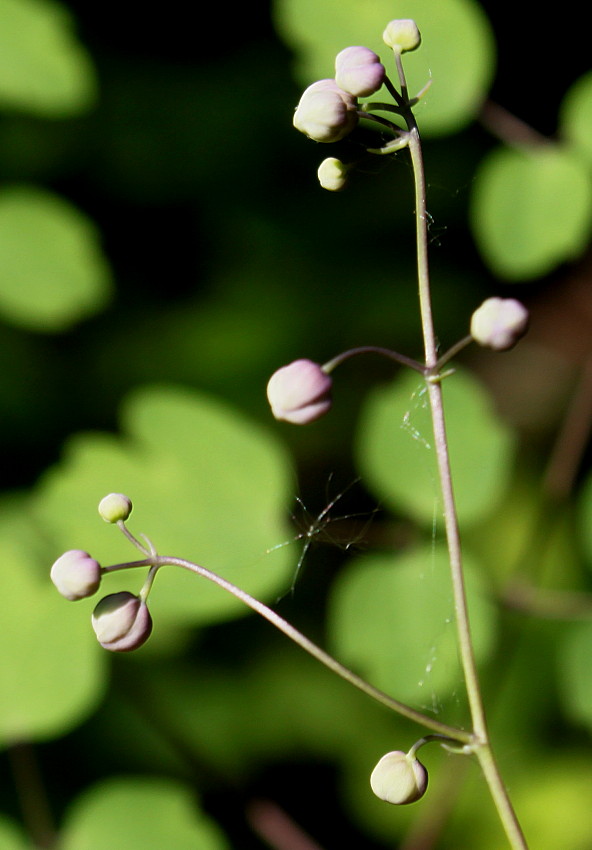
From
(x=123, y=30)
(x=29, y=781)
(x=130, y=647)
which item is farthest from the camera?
(x=123, y=30)

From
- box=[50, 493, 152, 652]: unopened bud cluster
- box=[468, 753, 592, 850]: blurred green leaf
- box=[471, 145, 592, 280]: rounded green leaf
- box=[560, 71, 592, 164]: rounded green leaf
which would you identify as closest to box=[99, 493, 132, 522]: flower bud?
box=[50, 493, 152, 652]: unopened bud cluster

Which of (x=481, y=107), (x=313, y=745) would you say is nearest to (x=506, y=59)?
(x=481, y=107)

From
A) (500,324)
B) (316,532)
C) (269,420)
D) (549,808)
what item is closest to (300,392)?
(500,324)

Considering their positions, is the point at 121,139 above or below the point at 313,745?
above

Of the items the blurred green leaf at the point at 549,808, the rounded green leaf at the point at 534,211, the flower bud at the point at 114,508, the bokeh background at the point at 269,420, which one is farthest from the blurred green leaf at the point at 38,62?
the blurred green leaf at the point at 549,808

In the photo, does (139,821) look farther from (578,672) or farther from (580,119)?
(580,119)

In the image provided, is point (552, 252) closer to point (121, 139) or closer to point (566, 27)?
point (566, 27)

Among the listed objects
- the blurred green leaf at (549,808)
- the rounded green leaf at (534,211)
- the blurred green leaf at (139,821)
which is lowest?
the blurred green leaf at (549,808)

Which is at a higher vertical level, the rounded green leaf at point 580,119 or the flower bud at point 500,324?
the flower bud at point 500,324

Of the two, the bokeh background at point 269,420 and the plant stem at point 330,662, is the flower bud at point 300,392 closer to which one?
the plant stem at point 330,662
